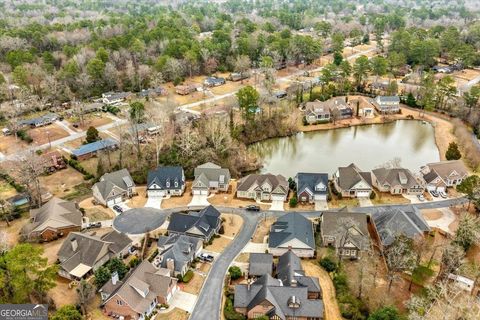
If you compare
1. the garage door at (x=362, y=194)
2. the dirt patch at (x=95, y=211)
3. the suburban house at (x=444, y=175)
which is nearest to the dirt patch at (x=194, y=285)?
the dirt patch at (x=95, y=211)

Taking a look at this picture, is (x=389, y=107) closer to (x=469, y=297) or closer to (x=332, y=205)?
(x=332, y=205)

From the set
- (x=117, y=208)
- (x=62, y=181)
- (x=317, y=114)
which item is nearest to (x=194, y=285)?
(x=117, y=208)

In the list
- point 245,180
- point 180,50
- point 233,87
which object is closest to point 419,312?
point 245,180

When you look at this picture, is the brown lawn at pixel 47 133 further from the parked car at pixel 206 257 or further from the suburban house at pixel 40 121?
the parked car at pixel 206 257

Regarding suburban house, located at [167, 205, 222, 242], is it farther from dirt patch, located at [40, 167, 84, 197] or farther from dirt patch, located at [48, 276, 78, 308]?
dirt patch, located at [40, 167, 84, 197]

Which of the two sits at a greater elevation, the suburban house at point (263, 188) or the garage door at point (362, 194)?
the suburban house at point (263, 188)
